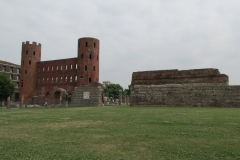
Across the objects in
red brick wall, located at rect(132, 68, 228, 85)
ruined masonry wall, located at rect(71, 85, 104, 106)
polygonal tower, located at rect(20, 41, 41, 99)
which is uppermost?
polygonal tower, located at rect(20, 41, 41, 99)

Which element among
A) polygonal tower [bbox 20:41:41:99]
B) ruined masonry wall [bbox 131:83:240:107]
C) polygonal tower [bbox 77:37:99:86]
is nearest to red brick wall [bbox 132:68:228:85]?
ruined masonry wall [bbox 131:83:240:107]

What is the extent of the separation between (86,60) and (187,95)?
20.5 meters

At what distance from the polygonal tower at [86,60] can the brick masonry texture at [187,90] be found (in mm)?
14274

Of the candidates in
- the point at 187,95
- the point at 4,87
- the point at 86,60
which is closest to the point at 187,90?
the point at 187,95

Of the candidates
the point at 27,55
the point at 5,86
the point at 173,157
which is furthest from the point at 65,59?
the point at 173,157

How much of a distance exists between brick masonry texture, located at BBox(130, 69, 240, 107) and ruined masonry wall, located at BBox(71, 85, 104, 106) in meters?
6.76

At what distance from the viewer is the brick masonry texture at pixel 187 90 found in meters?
19.7

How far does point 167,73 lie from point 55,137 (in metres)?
19.9

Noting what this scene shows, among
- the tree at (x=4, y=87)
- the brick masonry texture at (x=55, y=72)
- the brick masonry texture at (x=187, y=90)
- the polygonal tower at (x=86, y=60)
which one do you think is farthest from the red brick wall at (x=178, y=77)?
the tree at (x=4, y=87)

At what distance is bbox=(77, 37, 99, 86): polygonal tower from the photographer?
36312mm

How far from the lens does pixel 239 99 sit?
62.8ft

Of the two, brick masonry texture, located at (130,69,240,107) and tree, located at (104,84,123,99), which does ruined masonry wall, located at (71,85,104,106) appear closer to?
brick masonry texture, located at (130,69,240,107)

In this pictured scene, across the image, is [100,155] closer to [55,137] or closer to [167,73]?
[55,137]

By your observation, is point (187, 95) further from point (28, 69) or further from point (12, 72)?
point (12, 72)
